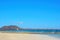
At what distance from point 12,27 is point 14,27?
1.65 metres

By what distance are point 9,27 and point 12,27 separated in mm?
2542

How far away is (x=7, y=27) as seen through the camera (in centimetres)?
12281

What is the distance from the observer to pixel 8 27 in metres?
124

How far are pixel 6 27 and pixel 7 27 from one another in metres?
1.83

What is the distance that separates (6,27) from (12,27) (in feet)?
21.9

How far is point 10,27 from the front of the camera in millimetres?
125688

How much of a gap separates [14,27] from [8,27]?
211 inches

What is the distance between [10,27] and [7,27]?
350 centimetres

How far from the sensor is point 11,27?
125688 millimetres

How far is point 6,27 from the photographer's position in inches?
4766

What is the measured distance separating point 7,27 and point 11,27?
4.02 meters

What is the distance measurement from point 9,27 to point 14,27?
418 centimetres

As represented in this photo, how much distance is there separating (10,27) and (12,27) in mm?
1680

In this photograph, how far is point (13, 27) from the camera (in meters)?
126
